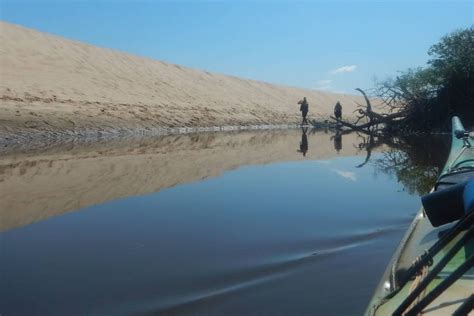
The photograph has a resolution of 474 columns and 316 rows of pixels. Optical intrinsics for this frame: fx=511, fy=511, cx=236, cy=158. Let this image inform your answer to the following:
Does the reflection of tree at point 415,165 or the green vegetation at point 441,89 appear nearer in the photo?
the reflection of tree at point 415,165

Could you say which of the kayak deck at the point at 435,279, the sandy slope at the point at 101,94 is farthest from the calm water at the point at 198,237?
the sandy slope at the point at 101,94

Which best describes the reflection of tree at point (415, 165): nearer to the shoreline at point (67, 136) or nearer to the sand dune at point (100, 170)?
the sand dune at point (100, 170)

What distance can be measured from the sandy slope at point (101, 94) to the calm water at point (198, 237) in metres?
10.8

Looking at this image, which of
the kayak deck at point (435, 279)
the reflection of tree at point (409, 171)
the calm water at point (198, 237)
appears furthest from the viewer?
the reflection of tree at point (409, 171)

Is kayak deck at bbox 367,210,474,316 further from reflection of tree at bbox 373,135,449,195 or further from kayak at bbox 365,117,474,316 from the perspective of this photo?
reflection of tree at bbox 373,135,449,195

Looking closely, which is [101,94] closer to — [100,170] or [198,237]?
[100,170]

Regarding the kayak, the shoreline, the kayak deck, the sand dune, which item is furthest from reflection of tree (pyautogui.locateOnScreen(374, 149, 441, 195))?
the shoreline

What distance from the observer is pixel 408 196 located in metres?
8.27

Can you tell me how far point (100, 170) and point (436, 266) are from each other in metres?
10.6

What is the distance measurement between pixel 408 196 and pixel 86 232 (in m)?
5.05

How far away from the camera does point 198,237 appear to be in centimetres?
591

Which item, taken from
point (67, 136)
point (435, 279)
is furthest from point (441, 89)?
point (435, 279)

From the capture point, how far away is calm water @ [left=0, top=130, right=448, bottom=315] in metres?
4.01

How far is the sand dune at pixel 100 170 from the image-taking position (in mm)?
8141
